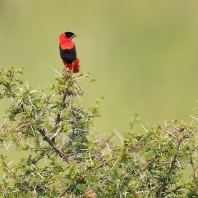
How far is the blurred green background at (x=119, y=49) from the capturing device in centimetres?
860

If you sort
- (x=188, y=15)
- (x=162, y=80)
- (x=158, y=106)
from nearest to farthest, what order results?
1. (x=158, y=106)
2. (x=162, y=80)
3. (x=188, y=15)

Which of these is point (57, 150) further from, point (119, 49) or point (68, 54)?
point (119, 49)

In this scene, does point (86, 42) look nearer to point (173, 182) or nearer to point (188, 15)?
point (188, 15)

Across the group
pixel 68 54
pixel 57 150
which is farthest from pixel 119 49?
pixel 57 150

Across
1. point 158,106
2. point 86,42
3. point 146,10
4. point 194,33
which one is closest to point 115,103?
point 158,106

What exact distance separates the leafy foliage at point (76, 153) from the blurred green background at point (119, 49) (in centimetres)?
474

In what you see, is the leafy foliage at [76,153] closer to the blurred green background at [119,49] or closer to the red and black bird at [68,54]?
the red and black bird at [68,54]

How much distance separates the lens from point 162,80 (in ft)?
30.4

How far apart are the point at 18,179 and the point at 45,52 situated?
A: 24.7 ft

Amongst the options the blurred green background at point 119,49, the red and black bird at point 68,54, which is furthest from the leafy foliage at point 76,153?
the blurred green background at point 119,49

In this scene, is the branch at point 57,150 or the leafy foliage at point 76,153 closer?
the leafy foliage at point 76,153

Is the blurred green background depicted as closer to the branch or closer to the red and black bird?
the red and black bird

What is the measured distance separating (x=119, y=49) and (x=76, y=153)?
7178 mm

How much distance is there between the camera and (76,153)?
288 centimetres
